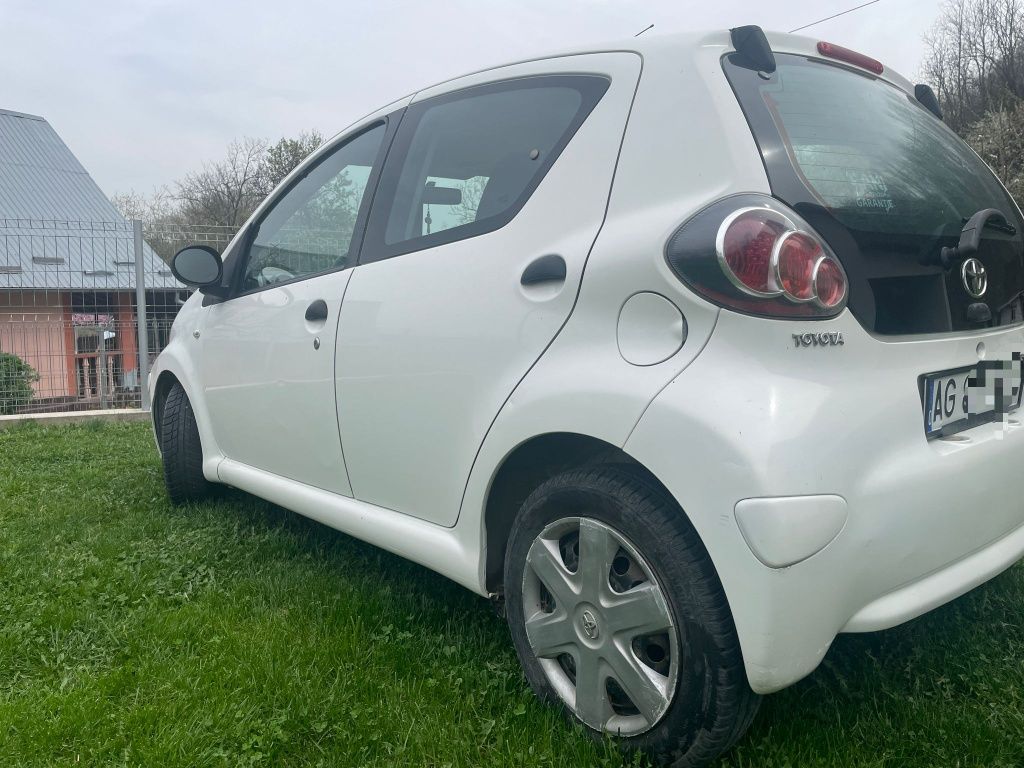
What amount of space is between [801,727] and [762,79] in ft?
5.03

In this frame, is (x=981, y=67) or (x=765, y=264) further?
(x=981, y=67)

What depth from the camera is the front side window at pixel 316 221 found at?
2.92 metres

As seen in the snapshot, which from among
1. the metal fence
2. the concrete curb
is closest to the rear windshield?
the metal fence

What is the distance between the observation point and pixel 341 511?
278 cm

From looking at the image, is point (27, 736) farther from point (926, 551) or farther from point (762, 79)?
point (762, 79)

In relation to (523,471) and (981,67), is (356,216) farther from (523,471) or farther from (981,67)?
(981,67)

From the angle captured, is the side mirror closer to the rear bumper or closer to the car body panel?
the car body panel

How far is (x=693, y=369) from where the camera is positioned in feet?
5.47

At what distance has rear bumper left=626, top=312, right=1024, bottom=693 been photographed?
1541mm

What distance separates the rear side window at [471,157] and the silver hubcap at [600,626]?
0.88m

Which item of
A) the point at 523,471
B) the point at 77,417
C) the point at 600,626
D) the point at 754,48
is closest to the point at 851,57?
the point at 754,48

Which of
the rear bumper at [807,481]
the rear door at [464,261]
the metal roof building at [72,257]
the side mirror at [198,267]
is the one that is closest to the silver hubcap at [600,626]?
the rear bumper at [807,481]

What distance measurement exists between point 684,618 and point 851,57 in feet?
5.29

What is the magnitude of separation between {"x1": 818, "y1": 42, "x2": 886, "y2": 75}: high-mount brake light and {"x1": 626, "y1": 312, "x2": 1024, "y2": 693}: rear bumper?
907 mm
